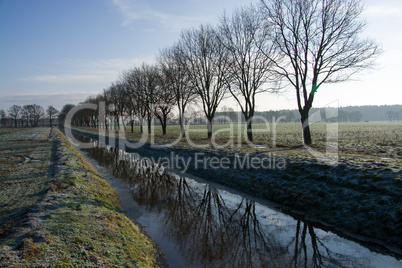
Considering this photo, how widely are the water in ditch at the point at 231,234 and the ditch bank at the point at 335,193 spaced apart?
0.62m

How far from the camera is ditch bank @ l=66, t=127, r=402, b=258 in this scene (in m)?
6.23

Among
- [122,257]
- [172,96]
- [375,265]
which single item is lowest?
[375,265]

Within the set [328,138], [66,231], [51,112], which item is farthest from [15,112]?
[66,231]

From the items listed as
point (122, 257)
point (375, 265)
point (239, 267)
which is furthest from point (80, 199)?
point (375, 265)

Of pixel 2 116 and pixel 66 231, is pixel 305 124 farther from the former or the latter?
pixel 2 116

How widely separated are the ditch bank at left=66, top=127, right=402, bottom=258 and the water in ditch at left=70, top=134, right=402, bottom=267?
62cm

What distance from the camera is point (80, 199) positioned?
7.51 m

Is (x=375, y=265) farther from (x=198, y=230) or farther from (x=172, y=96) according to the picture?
(x=172, y=96)

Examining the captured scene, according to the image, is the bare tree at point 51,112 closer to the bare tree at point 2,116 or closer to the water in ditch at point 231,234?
the bare tree at point 2,116

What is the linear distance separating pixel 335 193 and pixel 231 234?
13.9 feet

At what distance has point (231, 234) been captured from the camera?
646 cm

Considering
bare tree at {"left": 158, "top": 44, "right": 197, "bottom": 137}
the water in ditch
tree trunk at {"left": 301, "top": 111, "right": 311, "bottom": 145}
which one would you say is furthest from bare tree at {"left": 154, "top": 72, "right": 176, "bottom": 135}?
the water in ditch

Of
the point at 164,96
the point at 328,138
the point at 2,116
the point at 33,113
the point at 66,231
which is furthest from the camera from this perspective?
the point at 33,113

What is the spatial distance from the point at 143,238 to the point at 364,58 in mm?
20309
